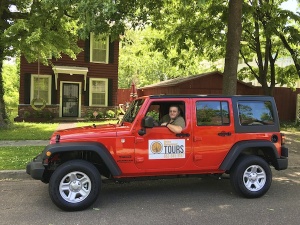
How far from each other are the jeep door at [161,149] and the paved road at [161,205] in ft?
2.09

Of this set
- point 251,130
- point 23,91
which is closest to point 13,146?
point 251,130

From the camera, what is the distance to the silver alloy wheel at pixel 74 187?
5.02 m

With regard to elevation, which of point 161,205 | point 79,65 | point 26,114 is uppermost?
point 79,65

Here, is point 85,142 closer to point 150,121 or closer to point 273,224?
point 150,121

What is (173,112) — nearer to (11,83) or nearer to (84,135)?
(84,135)

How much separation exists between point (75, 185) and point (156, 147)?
1.41 m

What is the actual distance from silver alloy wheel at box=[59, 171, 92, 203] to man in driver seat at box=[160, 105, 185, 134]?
61.6 inches

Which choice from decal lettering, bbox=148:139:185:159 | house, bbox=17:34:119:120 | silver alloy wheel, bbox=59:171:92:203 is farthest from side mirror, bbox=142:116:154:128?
house, bbox=17:34:119:120

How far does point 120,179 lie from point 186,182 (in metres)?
1.92

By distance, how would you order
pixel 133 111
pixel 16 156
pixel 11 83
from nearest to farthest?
pixel 133 111 < pixel 16 156 < pixel 11 83

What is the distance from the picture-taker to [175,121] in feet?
18.3

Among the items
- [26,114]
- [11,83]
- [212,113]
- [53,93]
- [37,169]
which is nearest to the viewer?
[37,169]

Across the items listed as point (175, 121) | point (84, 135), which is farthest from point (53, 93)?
point (175, 121)

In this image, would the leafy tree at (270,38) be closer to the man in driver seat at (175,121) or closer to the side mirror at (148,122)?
the man in driver seat at (175,121)
